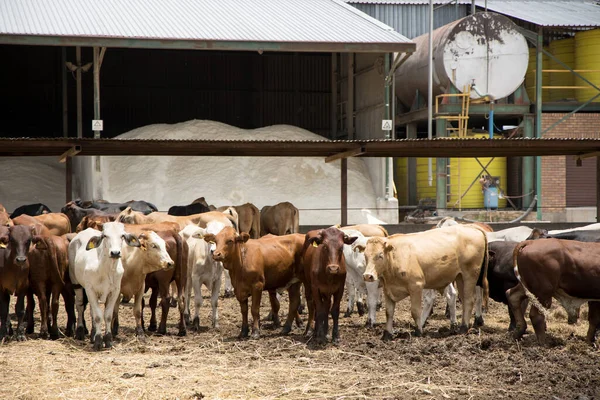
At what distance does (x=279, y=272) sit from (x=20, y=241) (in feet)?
11.1

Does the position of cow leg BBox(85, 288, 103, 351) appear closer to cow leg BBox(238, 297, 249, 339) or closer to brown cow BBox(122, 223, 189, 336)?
brown cow BBox(122, 223, 189, 336)

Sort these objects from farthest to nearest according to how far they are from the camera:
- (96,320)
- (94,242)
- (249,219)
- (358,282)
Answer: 1. (249,219)
2. (358,282)
3. (94,242)
4. (96,320)

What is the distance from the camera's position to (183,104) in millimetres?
34812

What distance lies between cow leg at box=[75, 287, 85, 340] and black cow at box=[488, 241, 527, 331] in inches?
218

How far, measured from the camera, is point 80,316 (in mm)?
11906

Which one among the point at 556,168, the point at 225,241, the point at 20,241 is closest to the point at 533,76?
the point at 556,168

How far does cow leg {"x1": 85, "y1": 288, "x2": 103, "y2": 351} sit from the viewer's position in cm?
1107

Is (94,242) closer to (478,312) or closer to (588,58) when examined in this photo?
(478,312)

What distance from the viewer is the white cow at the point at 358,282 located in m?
13.0

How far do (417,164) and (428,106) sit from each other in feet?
15.4

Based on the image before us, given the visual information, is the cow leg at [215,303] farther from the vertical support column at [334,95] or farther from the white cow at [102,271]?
the vertical support column at [334,95]

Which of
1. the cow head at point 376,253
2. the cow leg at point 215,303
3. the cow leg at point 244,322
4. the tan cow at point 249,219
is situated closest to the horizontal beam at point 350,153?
the tan cow at point 249,219

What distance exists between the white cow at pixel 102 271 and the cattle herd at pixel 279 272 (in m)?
0.01

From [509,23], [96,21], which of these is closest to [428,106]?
[509,23]
